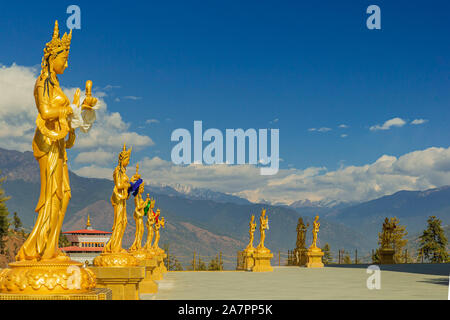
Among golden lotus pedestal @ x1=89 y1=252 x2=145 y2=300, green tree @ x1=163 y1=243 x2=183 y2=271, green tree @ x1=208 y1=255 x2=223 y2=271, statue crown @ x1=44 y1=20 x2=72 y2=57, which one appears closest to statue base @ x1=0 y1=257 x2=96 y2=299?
statue crown @ x1=44 y1=20 x2=72 y2=57

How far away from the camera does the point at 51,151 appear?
652 cm

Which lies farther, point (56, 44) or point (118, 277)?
point (118, 277)

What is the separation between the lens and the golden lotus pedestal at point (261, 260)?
29.2 metres

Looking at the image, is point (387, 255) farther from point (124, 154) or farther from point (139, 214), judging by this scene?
point (124, 154)

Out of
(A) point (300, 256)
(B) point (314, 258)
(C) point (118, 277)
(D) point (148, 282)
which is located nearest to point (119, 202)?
(C) point (118, 277)

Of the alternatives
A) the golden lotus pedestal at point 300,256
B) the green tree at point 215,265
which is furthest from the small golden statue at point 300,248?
the green tree at point 215,265

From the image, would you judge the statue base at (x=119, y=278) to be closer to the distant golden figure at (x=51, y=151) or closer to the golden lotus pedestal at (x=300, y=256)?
the distant golden figure at (x=51, y=151)

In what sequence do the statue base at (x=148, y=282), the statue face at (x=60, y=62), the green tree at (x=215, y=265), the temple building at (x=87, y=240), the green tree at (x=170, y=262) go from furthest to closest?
the temple building at (x=87, y=240)
the green tree at (x=215, y=265)
the green tree at (x=170, y=262)
the statue base at (x=148, y=282)
the statue face at (x=60, y=62)

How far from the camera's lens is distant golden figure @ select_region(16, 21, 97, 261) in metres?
6.38

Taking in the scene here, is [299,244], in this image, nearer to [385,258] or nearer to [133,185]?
[385,258]

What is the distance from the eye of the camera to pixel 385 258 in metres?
33.9

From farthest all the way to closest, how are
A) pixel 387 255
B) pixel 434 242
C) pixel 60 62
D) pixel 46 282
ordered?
1. pixel 434 242
2. pixel 387 255
3. pixel 60 62
4. pixel 46 282

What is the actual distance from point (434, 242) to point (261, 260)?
101ft
